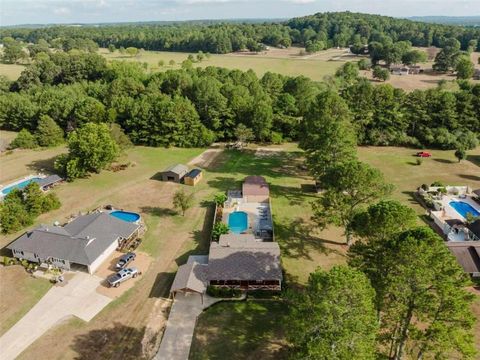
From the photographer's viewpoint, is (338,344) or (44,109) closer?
(338,344)

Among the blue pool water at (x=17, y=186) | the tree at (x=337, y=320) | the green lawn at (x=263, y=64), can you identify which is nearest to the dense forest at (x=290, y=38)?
the green lawn at (x=263, y=64)

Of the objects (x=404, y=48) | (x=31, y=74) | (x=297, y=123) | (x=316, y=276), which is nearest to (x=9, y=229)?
(x=316, y=276)

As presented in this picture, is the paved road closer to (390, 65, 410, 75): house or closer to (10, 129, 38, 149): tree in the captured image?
(10, 129, 38, 149): tree

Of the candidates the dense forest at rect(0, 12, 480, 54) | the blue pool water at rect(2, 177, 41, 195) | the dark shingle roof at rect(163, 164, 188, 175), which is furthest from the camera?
the dense forest at rect(0, 12, 480, 54)

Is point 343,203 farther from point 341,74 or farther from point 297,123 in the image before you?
point 341,74

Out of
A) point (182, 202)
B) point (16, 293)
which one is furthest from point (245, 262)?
point (16, 293)

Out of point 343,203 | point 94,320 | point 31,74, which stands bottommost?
point 94,320

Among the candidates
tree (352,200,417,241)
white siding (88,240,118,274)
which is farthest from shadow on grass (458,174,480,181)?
white siding (88,240,118,274)
